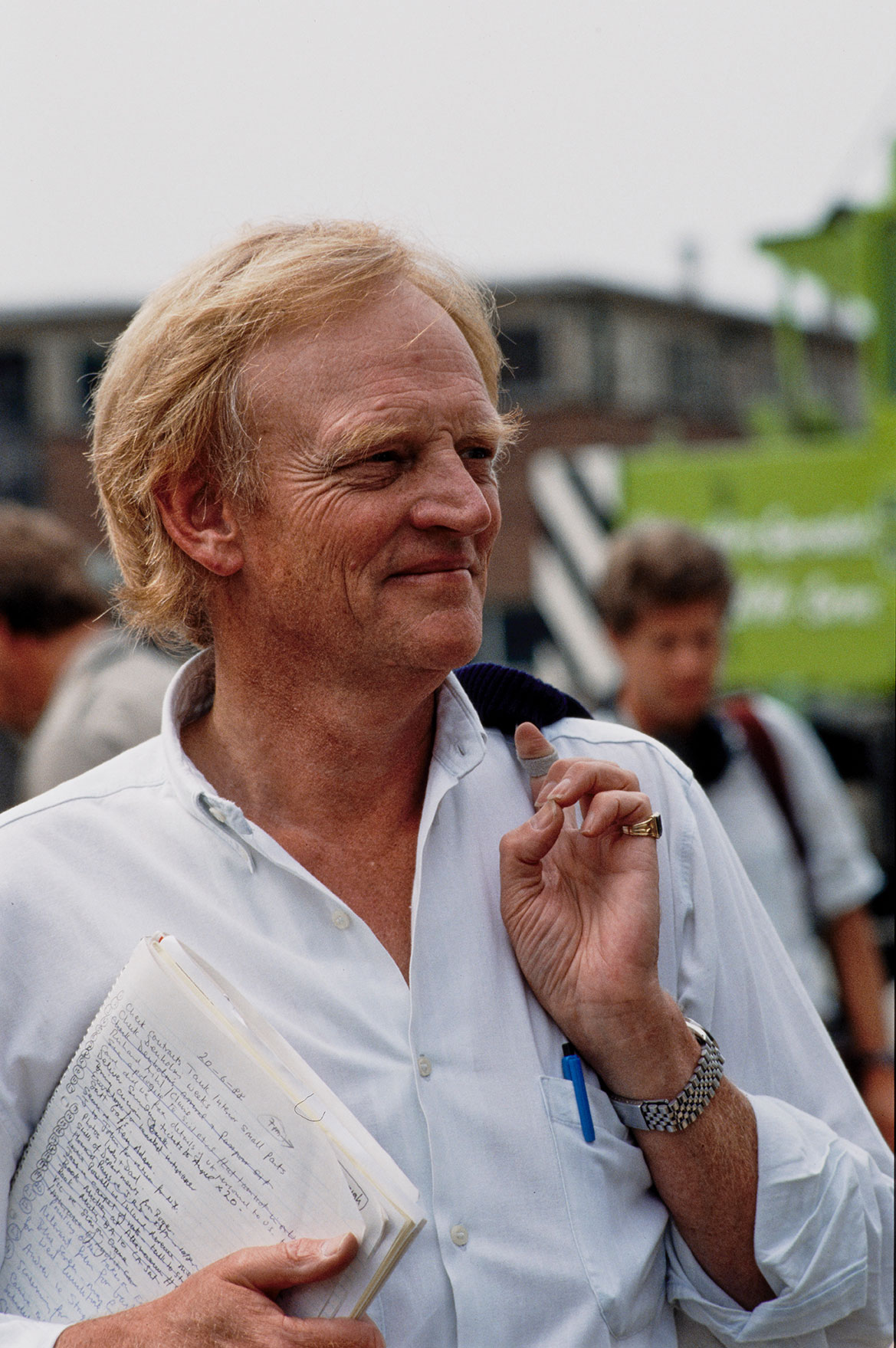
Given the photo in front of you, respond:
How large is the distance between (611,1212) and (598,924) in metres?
0.27

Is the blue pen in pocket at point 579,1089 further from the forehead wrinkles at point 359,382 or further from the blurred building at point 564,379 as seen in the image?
the blurred building at point 564,379

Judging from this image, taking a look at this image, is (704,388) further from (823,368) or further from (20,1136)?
(20,1136)

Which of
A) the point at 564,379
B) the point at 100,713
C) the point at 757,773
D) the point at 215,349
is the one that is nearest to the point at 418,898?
the point at 215,349

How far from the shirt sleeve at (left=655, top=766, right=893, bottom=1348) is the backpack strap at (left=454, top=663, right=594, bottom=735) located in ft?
0.58

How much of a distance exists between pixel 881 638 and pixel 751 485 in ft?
3.15

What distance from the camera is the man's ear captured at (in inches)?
61.6

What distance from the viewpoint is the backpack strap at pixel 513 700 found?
5.32 feet

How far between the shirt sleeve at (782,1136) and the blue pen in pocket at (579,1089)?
0.16m

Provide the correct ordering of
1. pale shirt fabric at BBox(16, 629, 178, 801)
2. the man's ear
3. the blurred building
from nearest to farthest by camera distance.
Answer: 1. the man's ear
2. pale shirt fabric at BBox(16, 629, 178, 801)
3. the blurred building

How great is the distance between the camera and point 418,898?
1.44m

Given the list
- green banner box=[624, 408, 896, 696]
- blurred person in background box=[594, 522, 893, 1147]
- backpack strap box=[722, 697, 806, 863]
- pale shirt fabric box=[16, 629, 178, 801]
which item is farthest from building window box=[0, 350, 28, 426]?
backpack strap box=[722, 697, 806, 863]

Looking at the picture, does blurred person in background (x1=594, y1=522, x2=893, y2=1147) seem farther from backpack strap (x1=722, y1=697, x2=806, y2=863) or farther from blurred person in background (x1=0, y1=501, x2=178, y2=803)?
blurred person in background (x1=0, y1=501, x2=178, y2=803)

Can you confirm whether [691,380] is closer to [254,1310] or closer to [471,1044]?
[471,1044]

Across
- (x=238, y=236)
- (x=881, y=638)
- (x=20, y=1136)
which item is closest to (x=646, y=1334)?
(x=20, y=1136)
